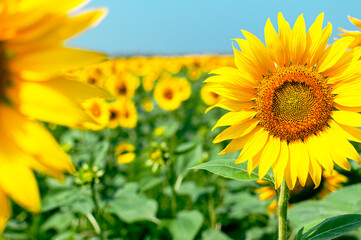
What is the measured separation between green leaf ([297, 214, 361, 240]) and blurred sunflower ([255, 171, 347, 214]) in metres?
0.74

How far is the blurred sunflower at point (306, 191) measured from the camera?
2.17 meters

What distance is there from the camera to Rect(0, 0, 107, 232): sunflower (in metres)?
0.71

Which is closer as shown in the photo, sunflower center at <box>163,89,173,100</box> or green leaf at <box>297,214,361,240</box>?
green leaf at <box>297,214,361,240</box>

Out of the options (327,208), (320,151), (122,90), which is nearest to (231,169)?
(320,151)

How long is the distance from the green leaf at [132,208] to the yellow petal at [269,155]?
1261 mm

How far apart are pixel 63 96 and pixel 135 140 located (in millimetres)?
4822

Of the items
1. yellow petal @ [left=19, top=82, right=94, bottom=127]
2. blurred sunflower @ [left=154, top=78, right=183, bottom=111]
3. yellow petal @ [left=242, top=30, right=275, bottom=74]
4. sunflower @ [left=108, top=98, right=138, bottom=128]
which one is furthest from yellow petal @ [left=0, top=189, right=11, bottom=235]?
blurred sunflower @ [left=154, top=78, right=183, bottom=111]

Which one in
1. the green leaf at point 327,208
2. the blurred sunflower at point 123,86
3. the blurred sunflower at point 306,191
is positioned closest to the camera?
the green leaf at point 327,208

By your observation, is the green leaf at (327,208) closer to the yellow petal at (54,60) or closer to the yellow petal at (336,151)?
the yellow petal at (336,151)

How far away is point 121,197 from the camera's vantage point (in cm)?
256

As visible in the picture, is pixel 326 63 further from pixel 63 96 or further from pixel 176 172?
pixel 176 172

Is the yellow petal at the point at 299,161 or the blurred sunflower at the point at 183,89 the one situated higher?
the yellow petal at the point at 299,161

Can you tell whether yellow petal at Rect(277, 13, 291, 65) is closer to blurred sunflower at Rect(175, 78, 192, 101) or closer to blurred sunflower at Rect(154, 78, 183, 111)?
blurred sunflower at Rect(154, 78, 183, 111)

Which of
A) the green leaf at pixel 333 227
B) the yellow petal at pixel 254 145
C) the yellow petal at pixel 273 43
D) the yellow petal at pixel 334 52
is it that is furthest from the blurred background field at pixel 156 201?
the yellow petal at pixel 334 52
